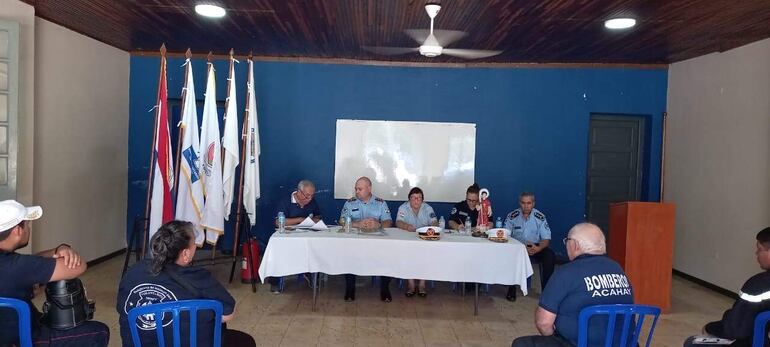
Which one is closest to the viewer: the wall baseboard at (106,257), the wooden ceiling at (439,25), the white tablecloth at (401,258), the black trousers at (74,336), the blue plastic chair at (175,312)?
the blue plastic chair at (175,312)

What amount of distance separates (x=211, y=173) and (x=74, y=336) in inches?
115

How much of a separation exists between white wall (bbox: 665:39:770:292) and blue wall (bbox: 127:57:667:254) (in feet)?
1.33

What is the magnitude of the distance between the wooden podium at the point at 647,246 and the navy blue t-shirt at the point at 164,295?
3.46m

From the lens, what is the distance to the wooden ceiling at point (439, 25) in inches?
169

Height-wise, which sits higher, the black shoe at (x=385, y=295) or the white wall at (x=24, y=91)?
the white wall at (x=24, y=91)

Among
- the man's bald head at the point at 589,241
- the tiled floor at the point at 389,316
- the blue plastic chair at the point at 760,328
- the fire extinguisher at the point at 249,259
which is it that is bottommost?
the tiled floor at the point at 389,316

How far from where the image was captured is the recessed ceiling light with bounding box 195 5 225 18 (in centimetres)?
452

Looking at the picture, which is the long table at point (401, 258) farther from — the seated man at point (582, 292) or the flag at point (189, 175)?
the seated man at point (582, 292)

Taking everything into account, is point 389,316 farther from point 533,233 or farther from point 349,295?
point 533,233

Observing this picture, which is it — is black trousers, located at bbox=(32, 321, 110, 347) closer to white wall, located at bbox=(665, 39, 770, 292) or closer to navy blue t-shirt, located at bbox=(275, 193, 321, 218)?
navy blue t-shirt, located at bbox=(275, 193, 321, 218)

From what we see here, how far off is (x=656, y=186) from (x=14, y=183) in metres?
6.36

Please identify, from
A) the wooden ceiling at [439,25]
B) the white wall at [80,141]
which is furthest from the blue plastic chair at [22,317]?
the white wall at [80,141]

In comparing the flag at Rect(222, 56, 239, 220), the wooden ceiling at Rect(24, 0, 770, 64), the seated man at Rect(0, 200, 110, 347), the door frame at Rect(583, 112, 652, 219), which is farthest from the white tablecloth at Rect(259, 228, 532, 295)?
the door frame at Rect(583, 112, 652, 219)

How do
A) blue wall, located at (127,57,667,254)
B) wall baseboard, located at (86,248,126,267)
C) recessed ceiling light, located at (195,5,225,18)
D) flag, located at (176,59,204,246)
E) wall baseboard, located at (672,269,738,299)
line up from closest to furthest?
recessed ceiling light, located at (195,5,225,18), flag, located at (176,59,204,246), wall baseboard, located at (672,269,738,299), wall baseboard, located at (86,248,126,267), blue wall, located at (127,57,667,254)
